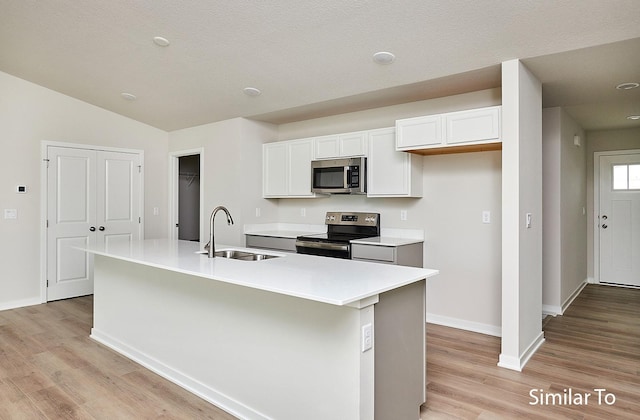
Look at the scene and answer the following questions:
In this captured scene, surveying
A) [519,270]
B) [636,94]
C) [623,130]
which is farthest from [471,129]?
[623,130]

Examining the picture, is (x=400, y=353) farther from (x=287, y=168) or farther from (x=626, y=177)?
(x=626, y=177)

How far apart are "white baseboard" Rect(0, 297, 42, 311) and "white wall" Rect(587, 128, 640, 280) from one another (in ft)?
25.4

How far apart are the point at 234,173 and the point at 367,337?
3.65 m

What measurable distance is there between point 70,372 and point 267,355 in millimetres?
1782

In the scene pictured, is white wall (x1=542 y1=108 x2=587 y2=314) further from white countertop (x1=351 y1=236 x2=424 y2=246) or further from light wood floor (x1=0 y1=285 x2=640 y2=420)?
white countertop (x1=351 y1=236 x2=424 y2=246)

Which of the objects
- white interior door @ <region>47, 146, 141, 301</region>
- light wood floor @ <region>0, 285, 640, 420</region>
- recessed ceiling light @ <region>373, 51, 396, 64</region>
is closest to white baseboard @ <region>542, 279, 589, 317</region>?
light wood floor @ <region>0, 285, 640, 420</region>

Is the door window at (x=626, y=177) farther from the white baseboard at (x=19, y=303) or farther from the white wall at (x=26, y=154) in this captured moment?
the white baseboard at (x=19, y=303)

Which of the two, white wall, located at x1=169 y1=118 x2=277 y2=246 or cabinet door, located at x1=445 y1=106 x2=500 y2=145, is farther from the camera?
white wall, located at x1=169 y1=118 x2=277 y2=246

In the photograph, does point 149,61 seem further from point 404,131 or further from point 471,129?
point 471,129

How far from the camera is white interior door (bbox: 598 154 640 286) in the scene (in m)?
5.70

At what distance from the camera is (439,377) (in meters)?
2.81

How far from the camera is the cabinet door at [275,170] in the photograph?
5.00m

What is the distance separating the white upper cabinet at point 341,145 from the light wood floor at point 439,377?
2.00 m

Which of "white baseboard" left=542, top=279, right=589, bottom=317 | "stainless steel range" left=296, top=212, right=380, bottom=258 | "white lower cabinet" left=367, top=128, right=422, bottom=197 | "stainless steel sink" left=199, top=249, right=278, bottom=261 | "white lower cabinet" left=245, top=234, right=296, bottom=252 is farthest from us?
"white lower cabinet" left=245, top=234, right=296, bottom=252
